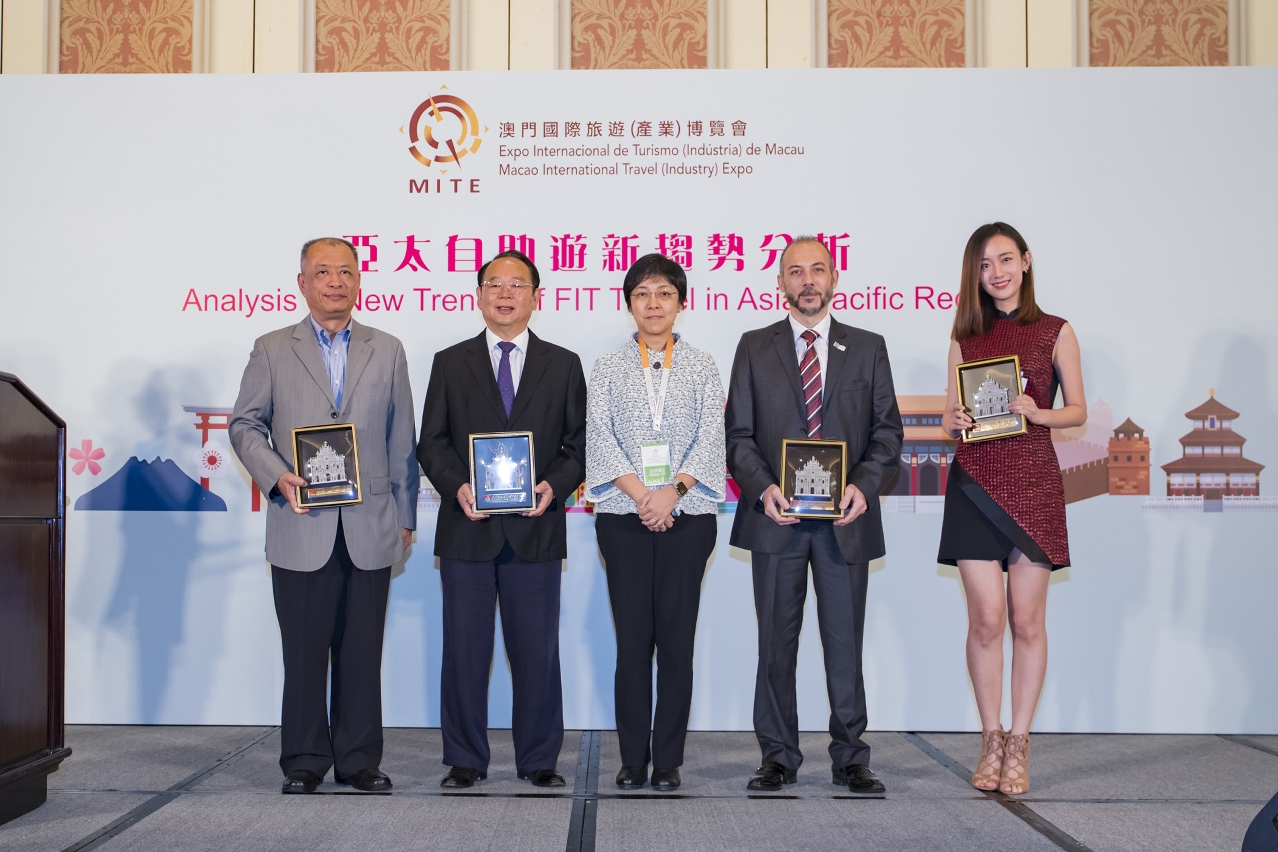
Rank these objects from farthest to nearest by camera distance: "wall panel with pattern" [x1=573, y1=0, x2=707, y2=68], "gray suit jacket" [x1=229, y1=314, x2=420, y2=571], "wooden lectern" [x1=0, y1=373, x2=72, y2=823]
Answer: "wall panel with pattern" [x1=573, y1=0, x2=707, y2=68], "gray suit jacket" [x1=229, y1=314, x2=420, y2=571], "wooden lectern" [x1=0, y1=373, x2=72, y2=823]

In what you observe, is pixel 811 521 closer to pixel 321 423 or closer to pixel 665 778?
pixel 665 778

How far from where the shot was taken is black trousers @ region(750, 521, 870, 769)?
3.20 m

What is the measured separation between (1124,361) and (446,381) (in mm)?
2807

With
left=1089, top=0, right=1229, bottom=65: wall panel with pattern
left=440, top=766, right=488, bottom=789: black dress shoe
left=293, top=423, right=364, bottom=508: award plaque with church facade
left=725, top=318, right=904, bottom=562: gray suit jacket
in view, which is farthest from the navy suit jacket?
left=1089, top=0, right=1229, bottom=65: wall panel with pattern

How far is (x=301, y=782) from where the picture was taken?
3.15 metres

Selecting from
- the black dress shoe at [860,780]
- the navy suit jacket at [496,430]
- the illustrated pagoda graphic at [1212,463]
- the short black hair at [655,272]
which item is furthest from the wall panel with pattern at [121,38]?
the illustrated pagoda graphic at [1212,463]

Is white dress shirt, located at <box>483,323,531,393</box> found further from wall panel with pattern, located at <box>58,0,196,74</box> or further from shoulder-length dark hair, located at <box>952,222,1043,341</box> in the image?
wall panel with pattern, located at <box>58,0,196,74</box>

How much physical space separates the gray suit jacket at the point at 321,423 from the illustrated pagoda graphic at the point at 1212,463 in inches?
123

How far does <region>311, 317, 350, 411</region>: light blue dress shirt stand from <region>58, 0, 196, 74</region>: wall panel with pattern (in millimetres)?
2104

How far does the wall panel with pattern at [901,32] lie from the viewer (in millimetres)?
4559

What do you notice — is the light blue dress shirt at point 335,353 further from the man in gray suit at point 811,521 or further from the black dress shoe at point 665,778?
the black dress shoe at point 665,778

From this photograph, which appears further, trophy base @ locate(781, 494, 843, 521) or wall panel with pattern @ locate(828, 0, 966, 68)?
wall panel with pattern @ locate(828, 0, 966, 68)

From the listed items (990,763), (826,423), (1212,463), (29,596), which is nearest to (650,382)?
(826,423)

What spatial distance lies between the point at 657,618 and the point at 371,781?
1.04m
